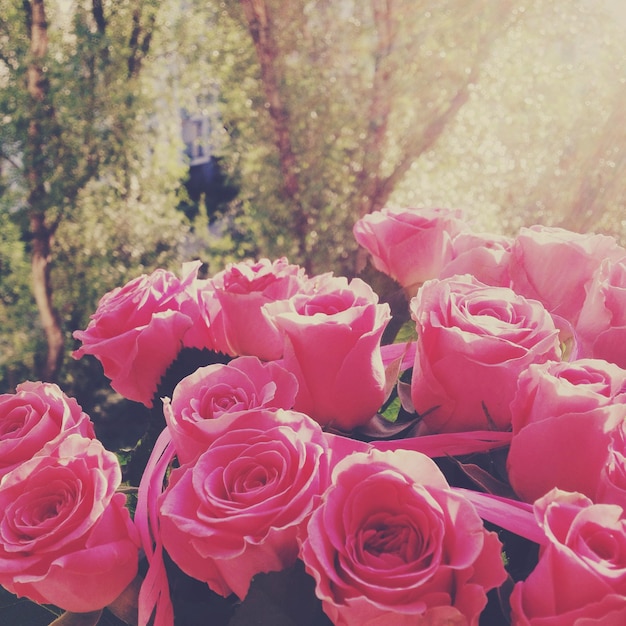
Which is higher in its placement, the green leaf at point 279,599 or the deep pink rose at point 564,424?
the deep pink rose at point 564,424

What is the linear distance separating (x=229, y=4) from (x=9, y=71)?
118 centimetres

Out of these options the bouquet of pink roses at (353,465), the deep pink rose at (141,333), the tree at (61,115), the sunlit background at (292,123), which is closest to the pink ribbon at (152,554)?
the bouquet of pink roses at (353,465)

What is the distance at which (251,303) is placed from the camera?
1.61 ft

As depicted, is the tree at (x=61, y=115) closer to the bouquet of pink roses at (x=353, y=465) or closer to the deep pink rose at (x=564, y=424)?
the bouquet of pink roses at (x=353, y=465)

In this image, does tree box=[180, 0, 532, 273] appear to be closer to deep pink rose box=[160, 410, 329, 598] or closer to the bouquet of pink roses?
the bouquet of pink roses

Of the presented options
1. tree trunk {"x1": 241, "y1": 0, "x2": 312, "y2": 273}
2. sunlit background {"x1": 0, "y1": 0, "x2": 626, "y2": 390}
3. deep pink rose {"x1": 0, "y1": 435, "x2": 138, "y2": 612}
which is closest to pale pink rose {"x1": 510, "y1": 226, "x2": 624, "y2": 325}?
deep pink rose {"x1": 0, "y1": 435, "x2": 138, "y2": 612}

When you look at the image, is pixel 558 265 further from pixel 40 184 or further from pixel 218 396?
pixel 40 184

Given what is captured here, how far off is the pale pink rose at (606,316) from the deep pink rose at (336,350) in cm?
15

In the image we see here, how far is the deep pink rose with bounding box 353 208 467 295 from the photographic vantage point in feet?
1.88

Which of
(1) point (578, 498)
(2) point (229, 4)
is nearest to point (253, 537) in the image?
(1) point (578, 498)

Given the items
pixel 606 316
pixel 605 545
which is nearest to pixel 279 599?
pixel 605 545

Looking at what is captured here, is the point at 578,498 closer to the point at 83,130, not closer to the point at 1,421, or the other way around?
the point at 1,421

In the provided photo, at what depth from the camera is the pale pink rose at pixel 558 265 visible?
1.56ft

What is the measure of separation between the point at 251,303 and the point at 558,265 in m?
0.24
